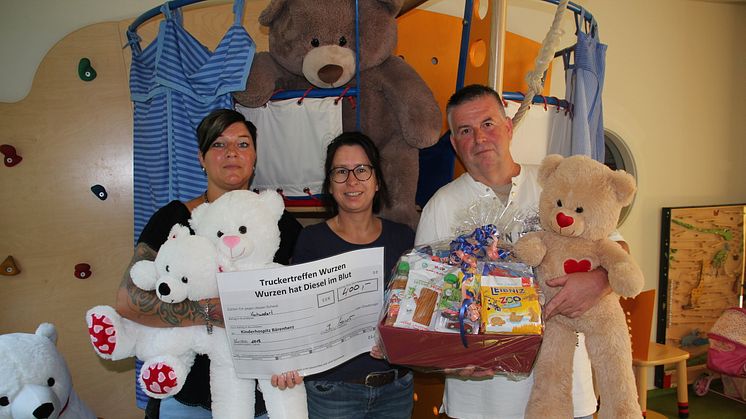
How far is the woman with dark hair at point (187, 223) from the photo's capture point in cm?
141

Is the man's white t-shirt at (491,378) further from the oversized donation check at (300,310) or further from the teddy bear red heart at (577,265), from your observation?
the oversized donation check at (300,310)

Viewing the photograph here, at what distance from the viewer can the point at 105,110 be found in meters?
2.79

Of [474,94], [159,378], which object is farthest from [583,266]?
[159,378]

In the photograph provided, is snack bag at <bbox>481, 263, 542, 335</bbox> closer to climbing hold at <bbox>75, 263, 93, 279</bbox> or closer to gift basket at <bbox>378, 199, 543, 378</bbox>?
gift basket at <bbox>378, 199, 543, 378</bbox>

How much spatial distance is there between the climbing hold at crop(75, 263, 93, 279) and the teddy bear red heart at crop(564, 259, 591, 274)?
2.62m

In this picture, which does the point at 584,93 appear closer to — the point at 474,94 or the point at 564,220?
the point at 474,94

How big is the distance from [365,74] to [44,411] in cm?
180

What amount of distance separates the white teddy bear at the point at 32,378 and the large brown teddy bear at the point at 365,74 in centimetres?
124

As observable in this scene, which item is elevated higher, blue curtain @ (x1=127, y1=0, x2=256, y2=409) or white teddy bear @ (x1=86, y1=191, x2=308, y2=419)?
blue curtain @ (x1=127, y1=0, x2=256, y2=409)

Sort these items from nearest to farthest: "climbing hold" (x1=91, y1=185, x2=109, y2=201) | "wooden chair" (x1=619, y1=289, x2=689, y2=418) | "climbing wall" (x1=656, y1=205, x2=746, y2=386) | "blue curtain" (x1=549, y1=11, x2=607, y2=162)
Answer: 1. "blue curtain" (x1=549, y1=11, x2=607, y2=162)
2. "climbing hold" (x1=91, y1=185, x2=109, y2=201)
3. "wooden chair" (x1=619, y1=289, x2=689, y2=418)
4. "climbing wall" (x1=656, y1=205, x2=746, y2=386)

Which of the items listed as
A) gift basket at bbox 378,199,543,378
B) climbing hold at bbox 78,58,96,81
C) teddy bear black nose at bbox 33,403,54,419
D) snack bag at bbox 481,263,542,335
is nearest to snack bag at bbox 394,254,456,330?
gift basket at bbox 378,199,543,378

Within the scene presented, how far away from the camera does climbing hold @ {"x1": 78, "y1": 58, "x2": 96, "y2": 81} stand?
8.79 feet

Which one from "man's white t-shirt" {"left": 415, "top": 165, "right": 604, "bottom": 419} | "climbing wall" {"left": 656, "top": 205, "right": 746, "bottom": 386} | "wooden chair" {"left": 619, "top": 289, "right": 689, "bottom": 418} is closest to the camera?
"man's white t-shirt" {"left": 415, "top": 165, "right": 604, "bottom": 419}

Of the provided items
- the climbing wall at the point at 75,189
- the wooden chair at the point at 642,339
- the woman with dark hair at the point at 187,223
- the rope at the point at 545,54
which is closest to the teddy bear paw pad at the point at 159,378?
the woman with dark hair at the point at 187,223
